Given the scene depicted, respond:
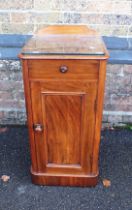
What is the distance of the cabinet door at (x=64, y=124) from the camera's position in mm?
2088

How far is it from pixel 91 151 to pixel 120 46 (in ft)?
4.17

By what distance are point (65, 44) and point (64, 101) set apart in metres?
0.45

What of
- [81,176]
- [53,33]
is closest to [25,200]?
[81,176]

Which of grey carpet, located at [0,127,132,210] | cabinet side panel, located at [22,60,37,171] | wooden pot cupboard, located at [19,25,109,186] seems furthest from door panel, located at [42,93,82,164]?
grey carpet, located at [0,127,132,210]

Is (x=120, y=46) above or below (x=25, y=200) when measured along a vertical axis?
above

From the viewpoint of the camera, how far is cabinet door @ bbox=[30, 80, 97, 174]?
6.85 ft

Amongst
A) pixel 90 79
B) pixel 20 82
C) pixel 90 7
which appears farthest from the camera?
pixel 20 82

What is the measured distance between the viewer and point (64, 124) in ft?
7.39

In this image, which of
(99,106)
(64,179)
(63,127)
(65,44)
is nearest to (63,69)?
(65,44)

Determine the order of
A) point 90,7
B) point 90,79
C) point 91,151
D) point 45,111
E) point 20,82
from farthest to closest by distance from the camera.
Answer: point 20,82, point 90,7, point 91,151, point 45,111, point 90,79

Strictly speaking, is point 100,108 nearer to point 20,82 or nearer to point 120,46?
point 120,46

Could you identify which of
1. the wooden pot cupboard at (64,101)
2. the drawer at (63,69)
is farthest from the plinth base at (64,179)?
the drawer at (63,69)

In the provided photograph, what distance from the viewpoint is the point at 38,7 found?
2867 millimetres

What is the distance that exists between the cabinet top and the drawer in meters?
0.04
